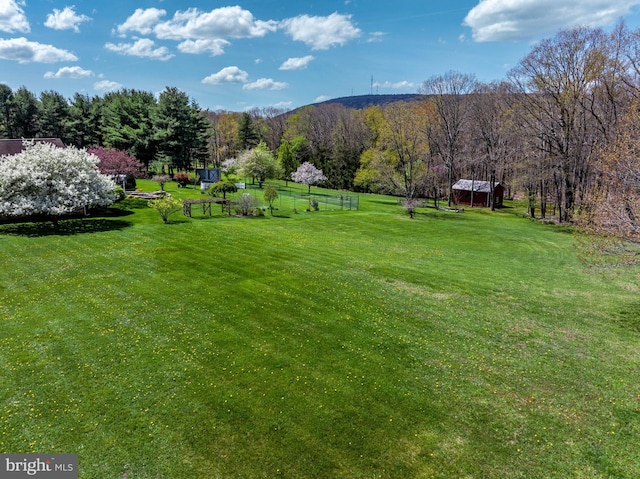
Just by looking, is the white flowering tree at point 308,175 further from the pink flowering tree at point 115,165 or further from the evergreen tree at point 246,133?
the pink flowering tree at point 115,165

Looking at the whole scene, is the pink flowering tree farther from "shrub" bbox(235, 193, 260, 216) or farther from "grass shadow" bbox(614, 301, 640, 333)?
"grass shadow" bbox(614, 301, 640, 333)

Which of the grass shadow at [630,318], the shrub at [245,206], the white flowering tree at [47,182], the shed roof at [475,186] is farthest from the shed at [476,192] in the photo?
the white flowering tree at [47,182]

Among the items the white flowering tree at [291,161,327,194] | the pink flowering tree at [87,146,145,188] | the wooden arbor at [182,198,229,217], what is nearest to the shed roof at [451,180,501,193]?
the white flowering tree at [291,161,327,194]

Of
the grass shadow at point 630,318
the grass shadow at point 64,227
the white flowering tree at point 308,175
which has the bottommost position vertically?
the grass shadow at point 630,318

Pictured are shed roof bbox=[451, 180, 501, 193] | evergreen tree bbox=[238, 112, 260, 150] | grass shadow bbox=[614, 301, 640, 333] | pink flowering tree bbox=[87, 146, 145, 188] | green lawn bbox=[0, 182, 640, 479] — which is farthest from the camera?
evergreen tree bbox=[238, 112, 260, 150]

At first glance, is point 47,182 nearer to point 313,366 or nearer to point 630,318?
point 313,366

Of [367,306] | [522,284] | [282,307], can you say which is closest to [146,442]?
[282,307]

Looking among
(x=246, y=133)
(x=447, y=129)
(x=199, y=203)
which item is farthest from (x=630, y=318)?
(x=246, y=133)
